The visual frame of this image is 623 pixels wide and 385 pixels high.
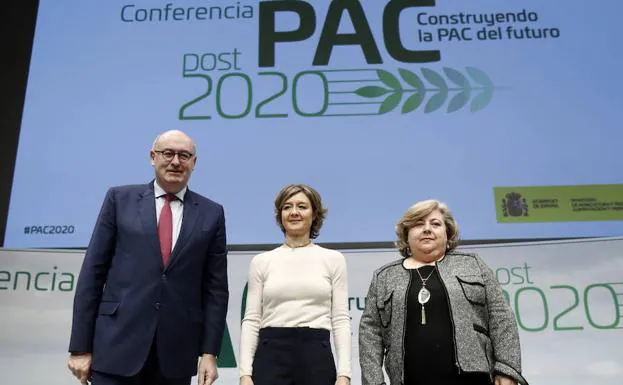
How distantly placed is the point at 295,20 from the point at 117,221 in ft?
6.11

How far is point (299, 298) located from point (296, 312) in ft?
0.13

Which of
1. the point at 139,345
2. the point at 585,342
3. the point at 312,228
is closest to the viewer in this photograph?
the point at 139,345

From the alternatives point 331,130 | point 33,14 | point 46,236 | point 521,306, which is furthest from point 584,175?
point 33,14

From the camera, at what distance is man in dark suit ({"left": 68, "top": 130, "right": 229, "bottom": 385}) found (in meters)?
1.35

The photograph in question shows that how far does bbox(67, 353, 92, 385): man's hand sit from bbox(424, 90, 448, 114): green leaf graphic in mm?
1965

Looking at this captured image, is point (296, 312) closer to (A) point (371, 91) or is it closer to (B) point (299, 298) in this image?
(B) point (299, 298)

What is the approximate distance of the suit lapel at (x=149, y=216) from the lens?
4.61 feet

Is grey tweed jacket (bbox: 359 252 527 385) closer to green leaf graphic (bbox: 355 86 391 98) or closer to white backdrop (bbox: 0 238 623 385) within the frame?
white backdrop (bbox: 0 238 623 385)

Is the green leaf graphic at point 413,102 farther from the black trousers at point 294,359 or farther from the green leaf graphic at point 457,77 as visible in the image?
the black trousers at point 294,359

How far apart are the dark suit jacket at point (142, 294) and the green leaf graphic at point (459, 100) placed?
5.38ft

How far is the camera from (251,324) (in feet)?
4.97

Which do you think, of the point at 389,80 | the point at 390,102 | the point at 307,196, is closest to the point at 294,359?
the point at 307,196

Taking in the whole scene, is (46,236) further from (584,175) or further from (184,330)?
(584,175)

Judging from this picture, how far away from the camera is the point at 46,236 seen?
254 centimetres
